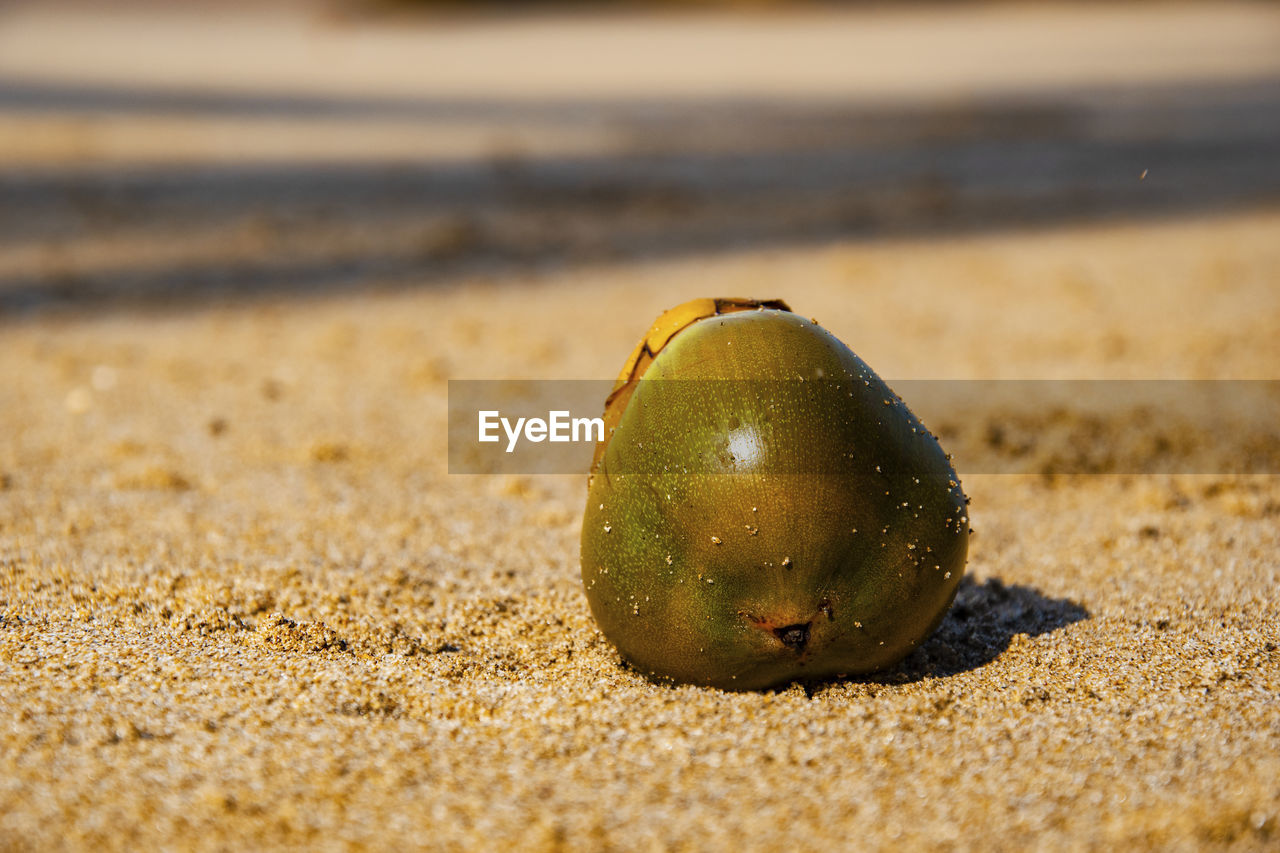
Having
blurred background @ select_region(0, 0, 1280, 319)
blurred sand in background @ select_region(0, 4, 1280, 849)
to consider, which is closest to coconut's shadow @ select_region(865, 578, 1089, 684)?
blurred sand in background @ select_region(0, 4, 1280, 849)

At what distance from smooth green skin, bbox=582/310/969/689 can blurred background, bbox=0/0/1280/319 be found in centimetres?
328

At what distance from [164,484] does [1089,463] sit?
2.01m

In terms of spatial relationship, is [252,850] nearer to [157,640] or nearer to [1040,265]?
[157,640]

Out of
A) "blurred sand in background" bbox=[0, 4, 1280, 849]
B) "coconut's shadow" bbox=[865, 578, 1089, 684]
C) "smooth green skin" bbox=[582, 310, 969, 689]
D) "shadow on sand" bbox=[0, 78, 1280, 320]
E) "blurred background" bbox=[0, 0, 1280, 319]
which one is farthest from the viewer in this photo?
"blurred background" bbox=[0, 0, 1280, 319]

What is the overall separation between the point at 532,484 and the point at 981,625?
1164mm

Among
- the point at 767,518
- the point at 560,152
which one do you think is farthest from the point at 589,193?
the point at 767,518

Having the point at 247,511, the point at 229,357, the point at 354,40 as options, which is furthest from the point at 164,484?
the point at 354,40

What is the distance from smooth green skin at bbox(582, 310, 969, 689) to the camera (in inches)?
55.9

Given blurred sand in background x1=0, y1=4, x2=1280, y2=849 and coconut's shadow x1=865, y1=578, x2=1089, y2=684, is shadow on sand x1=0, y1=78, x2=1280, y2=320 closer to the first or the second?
blurred sand in background x1=0, y1=4, x2=1280, y2=849

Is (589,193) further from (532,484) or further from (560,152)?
(532,484)

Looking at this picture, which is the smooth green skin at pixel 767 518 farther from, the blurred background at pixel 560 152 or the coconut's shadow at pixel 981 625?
the blurred background at pixel 560 152

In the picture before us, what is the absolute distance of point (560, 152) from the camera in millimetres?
7215

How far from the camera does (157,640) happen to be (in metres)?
1.67

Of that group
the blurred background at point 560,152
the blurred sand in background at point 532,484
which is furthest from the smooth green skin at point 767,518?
the blurred background at point 560,152
